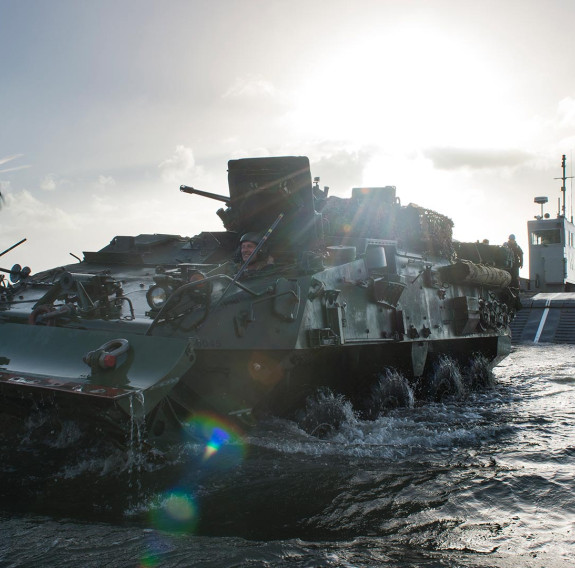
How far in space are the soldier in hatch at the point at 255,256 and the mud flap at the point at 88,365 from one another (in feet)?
5.23

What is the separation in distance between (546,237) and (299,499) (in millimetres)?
33619

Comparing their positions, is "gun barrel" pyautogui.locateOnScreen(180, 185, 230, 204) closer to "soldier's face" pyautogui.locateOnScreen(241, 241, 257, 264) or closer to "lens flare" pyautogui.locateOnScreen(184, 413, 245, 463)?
"soldier's face" pyautogui.locateOnScreen(241, 241, 257, 264)

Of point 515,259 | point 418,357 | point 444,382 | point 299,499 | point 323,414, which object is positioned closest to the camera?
point 299,499

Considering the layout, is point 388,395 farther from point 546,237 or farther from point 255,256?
point 546,237

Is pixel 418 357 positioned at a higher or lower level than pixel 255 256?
lower

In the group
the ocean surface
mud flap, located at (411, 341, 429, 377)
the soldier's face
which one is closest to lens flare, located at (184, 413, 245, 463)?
the ocean surface

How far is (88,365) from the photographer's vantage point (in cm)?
479

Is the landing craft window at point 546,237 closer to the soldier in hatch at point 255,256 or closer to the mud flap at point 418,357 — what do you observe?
the mud flap at point 418,357

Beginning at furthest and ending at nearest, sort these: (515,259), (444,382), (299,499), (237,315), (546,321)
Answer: (546,321) < (515,259) < (444,382) < (237,315) < (299,499)

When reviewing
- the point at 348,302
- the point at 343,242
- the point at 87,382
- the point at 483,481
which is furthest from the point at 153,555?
the point at 343,242

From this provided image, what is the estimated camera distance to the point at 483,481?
5.02 metres

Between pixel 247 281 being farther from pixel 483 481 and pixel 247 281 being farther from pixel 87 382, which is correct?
pixel 483 481

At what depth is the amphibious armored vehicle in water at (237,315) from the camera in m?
4.79

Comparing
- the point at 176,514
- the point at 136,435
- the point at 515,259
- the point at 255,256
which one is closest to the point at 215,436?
the point at 136,435
